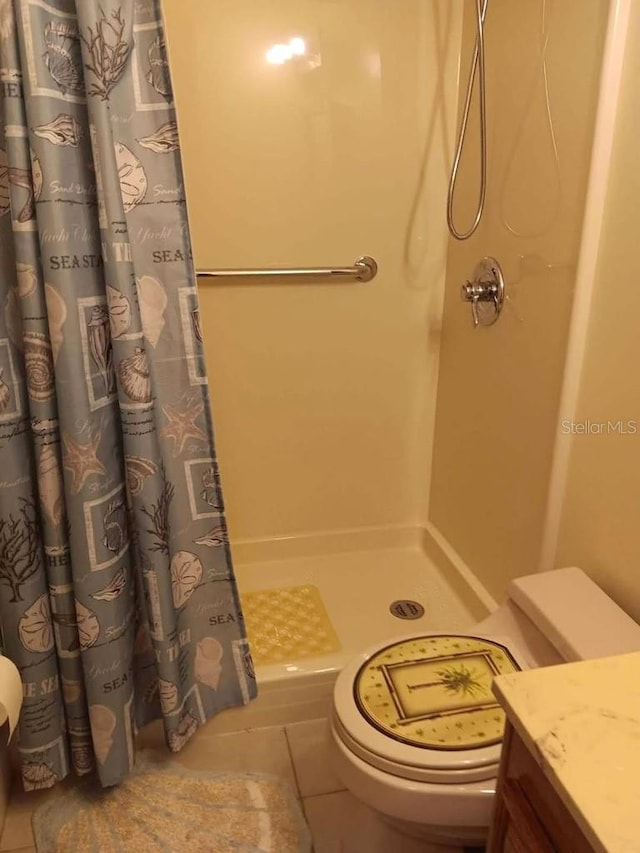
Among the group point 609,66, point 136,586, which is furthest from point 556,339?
point 136,586

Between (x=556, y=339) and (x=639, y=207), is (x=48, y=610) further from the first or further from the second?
(x=639, y=207)

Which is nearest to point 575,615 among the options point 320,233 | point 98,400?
point 98,400

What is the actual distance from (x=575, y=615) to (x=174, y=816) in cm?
97

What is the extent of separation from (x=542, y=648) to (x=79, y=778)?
1107 mm

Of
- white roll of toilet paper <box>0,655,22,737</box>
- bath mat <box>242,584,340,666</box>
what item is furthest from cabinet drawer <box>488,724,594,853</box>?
bath mat <box>242,584,340,666</box>

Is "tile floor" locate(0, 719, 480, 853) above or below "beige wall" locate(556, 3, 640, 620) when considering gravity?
below

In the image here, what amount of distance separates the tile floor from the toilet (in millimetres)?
134

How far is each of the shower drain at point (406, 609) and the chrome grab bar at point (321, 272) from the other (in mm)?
1024

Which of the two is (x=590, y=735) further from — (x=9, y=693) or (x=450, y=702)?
(x=9, y=693)

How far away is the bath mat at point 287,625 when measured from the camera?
1.71 metres
